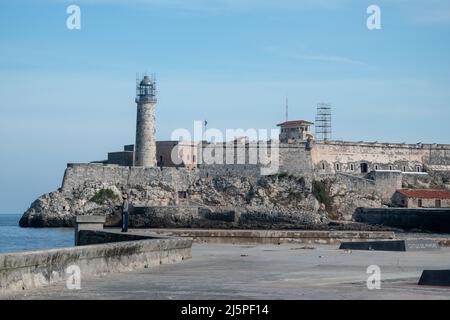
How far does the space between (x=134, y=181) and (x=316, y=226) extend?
1223 centimetres

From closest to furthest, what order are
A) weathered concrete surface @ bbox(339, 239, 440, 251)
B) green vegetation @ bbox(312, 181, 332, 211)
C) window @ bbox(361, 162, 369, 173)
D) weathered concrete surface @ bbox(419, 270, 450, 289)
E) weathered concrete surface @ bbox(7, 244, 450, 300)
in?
1. weathered concrete surface @ bbox(7, 244, 450, 300)
2. weathered concrete surface @ bbox(419, 270, 450, 289)
3. weathered concrete surface @ bbox(339, 239, 440, 251)
4. green vegetation @ bbox(312, 181, 332, 211)
5. window @ bbox(361, 162, 369, 173)

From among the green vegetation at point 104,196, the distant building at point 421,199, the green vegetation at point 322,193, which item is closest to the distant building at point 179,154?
the green vegetation at point 104,196

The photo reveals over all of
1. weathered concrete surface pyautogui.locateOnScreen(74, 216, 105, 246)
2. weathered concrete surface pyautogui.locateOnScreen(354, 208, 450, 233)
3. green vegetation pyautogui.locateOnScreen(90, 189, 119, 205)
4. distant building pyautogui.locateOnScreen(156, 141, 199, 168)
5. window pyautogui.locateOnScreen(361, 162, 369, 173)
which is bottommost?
weathered concrete surface pyautogui.locateOnScreen(354, 208, 450, 233)

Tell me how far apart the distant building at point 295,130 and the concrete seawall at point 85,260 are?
195 ft

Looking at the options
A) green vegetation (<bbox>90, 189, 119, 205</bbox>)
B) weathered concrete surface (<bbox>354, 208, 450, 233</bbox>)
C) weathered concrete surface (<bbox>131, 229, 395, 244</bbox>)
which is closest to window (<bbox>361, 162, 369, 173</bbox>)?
weathered concrete surface (<bbox>354, 208, 450, 233</bbox>)

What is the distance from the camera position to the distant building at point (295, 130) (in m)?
75.4

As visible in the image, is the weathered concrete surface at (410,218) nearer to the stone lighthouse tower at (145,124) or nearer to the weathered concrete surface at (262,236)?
the stone lighthouse tower at (145,124)

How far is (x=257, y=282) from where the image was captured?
11266 millimetres

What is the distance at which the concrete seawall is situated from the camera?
401 inches

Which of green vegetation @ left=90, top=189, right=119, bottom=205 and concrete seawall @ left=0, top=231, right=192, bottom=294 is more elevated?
green vegetation @ left=90, top=189, right=119, bottom=205

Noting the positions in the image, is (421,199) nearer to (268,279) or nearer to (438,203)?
(438,203)

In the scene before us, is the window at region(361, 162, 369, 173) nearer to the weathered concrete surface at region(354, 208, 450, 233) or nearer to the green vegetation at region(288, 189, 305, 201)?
the weathered concrete surface at region(354, 208, 450, 233)

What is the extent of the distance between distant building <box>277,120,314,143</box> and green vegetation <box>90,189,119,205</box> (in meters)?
17.9
